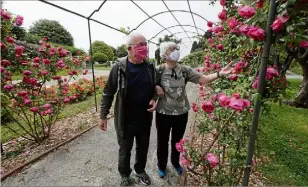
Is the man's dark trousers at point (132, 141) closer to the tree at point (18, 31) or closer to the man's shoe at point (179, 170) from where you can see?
the man's shoe at point (179, 170)

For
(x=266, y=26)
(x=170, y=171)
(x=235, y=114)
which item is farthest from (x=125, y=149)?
(x=266, y=26)

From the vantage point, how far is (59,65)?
3.92m

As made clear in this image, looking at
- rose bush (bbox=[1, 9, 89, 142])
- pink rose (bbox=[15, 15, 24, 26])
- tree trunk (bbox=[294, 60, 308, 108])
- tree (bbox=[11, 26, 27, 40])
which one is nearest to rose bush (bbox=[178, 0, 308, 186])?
rose bush (bbox=[1, 9, 89, 142])

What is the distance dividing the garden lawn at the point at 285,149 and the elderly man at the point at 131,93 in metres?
1.17

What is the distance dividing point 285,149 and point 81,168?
3337mm

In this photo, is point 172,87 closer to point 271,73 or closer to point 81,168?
point 271,73

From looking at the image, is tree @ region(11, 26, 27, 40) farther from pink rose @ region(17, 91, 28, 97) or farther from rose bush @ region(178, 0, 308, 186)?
rose bush @ region(178, 0, 308, 186)

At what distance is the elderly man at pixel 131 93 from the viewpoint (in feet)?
7.76

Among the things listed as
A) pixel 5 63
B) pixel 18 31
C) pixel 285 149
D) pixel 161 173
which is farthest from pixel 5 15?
pixel 285 149

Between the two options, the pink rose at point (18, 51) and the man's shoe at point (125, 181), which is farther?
the pink rose at point (18, 51)

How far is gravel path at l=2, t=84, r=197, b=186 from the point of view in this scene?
287 cm

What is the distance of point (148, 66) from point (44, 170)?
80.9 inches

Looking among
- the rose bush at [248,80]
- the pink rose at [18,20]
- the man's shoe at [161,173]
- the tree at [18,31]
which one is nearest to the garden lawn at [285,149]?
the rose bush at [248,80]

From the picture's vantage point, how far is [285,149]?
3988 millimetres
